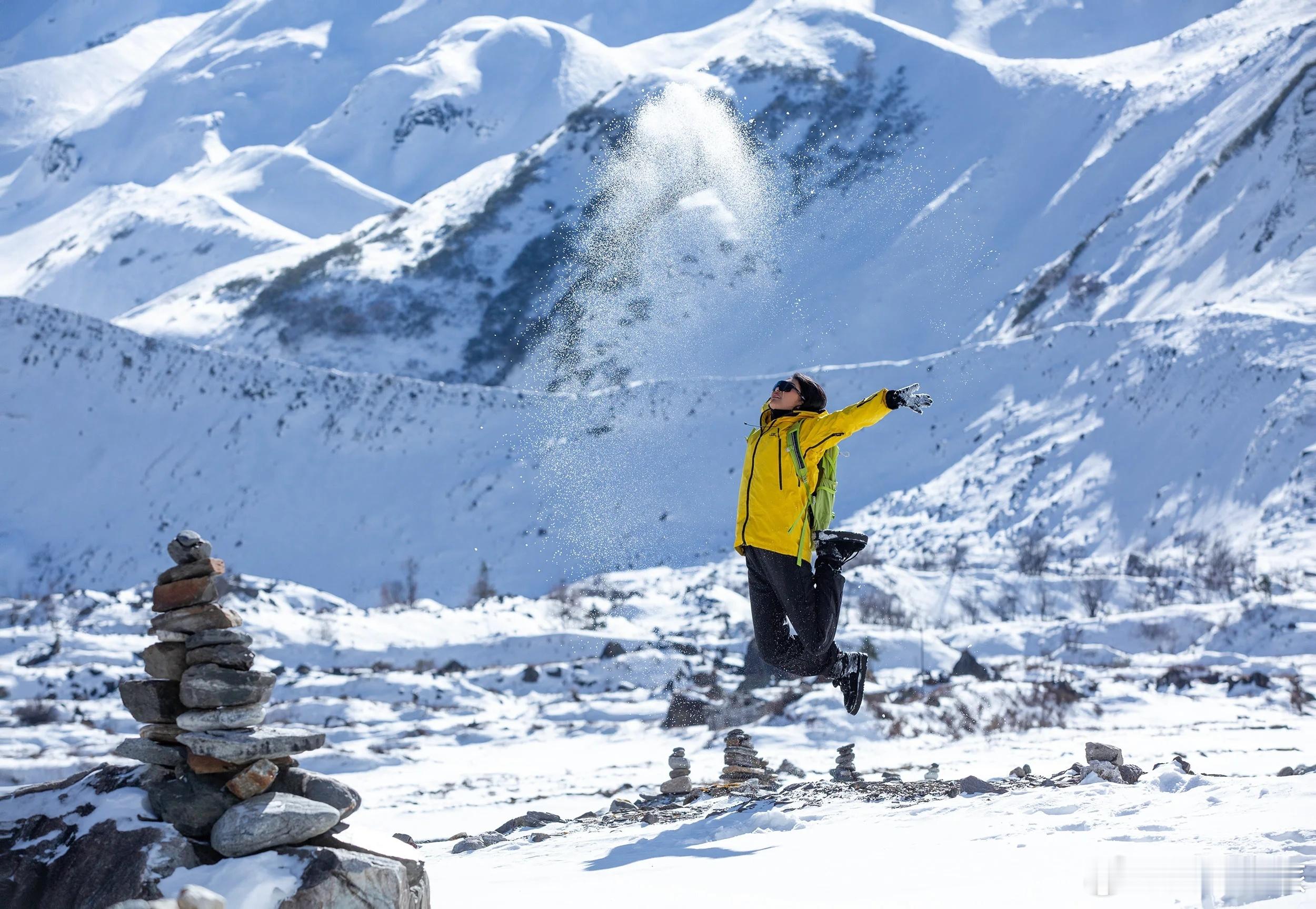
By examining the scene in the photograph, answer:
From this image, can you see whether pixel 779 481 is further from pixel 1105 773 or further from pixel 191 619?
pixel 1105 773

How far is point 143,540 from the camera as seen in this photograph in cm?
4509

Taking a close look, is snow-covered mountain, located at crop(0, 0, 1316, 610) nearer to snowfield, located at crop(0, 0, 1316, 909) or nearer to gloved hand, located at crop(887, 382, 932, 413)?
snowfield, located at crop(0, 0, 1316, 909)

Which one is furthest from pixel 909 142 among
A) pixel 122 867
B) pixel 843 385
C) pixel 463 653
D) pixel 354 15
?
pixel 354 15

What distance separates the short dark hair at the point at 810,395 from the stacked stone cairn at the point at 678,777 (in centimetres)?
627

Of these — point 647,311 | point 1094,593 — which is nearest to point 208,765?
point 1094,593

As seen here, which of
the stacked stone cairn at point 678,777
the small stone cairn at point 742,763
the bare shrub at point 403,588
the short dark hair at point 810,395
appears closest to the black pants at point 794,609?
the short dark hair at point 810,395

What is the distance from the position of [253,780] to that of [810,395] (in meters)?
3.31

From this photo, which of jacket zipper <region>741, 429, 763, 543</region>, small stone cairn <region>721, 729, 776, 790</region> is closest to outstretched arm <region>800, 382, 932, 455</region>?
jacket zipper <region>741, 429, 763, 543</region>

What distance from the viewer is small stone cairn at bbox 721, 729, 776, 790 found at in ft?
41.9

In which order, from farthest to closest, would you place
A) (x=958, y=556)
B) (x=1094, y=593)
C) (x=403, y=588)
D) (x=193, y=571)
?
(x=403, y=588)
(x=958, y=556)
(x=1094, y=593)
(x=193, y=571)

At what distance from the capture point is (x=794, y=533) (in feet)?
22.1

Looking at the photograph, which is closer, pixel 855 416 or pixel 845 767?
pixel 855 416

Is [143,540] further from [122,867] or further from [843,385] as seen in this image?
[122,867]

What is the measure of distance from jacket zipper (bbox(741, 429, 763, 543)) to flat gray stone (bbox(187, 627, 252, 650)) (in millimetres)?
2589
